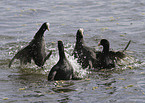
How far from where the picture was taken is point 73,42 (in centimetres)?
1296

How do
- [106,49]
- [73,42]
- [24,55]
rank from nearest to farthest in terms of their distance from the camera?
[106,49] → [24,55] → [73,42]

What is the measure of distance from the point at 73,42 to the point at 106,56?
284 centimetres

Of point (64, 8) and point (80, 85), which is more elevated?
point (64, 8)

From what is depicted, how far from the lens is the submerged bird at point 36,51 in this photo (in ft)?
34.6

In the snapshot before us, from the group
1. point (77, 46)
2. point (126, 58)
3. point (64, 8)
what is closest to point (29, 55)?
point (77, 46)

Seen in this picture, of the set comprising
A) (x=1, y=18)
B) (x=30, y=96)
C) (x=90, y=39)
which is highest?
(x=1, y=18)

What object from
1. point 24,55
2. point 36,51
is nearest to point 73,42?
point 36,51

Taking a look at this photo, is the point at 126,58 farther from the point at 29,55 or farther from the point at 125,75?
the point at 29,55

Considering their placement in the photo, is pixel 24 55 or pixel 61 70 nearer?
pixel 61 70

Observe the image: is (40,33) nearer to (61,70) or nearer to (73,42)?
(61,70)

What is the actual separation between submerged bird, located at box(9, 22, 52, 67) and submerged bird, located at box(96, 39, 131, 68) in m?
1.69

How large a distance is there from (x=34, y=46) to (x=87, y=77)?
7.13 feet

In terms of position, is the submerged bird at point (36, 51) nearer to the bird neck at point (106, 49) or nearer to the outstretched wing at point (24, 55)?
the outstretched wing at point (24, 55)

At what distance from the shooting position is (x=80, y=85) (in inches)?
335
